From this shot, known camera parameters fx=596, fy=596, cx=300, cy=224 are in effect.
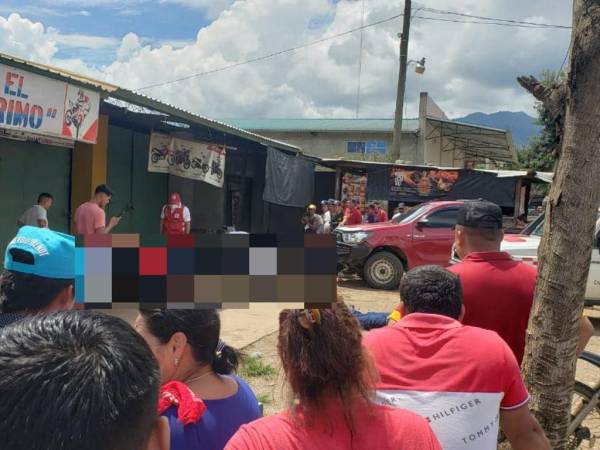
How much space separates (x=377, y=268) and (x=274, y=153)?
500 centimetres

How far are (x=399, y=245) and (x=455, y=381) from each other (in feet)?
31.9

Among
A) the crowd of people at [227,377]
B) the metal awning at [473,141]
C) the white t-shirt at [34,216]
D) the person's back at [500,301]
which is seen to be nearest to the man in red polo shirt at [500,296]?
the person's back at [500,301]

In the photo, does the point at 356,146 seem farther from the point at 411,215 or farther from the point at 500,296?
the point at 500,296

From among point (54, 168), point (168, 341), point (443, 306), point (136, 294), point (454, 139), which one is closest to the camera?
point (136, 294)

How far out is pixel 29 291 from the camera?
1980mm

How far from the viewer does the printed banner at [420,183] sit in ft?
57.5

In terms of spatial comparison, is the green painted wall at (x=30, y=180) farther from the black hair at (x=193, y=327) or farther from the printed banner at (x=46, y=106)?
the black hair at (x=193, y=327)

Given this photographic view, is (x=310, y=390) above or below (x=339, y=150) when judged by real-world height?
below

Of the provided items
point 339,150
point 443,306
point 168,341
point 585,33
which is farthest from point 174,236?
point 339,150

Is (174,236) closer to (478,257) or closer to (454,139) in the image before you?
(478,257)

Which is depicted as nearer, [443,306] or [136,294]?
[136,294]

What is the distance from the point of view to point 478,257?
3193mm

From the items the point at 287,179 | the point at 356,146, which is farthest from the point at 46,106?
the point at 356,146

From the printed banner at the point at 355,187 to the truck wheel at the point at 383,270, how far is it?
6583 millimetres
